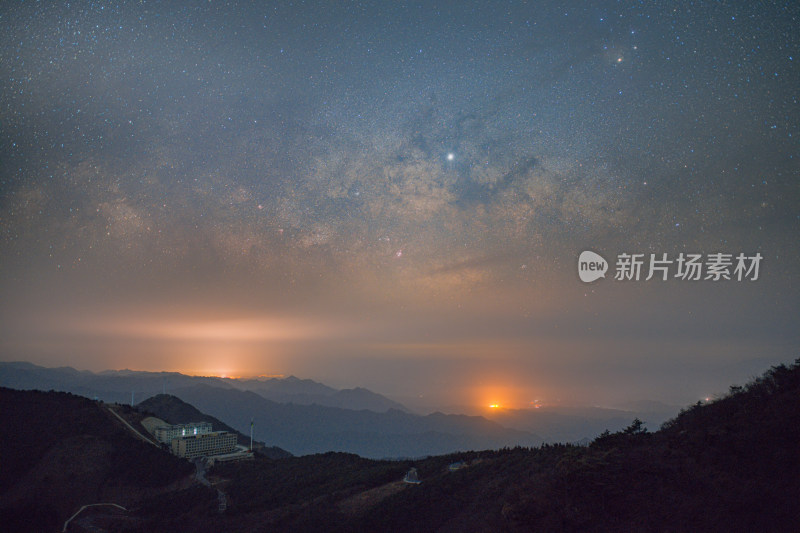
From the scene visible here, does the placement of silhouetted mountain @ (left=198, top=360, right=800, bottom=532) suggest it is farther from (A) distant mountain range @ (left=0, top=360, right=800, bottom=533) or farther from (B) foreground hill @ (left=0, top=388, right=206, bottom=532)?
(B) foreground hill @ (left=0, top=388, right=206, bottom=532)

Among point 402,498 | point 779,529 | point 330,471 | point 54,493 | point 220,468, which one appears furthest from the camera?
point 220,468

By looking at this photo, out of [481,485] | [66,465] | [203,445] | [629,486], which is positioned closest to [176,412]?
[203,445]

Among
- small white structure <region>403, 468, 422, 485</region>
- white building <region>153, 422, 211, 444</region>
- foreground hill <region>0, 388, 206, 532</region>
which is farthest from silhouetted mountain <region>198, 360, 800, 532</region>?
white building <region>153, 422, 211, 444</region>

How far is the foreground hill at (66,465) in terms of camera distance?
1879 inches

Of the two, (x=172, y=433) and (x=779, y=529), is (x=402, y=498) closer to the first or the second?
(x=779, y=529)

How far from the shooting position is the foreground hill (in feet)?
157

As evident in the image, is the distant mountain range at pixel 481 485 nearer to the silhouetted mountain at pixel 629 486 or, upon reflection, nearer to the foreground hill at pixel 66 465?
the silhouetted mountain at pixel 629 486

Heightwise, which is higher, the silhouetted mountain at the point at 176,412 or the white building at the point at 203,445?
the white building at the point at 203,445

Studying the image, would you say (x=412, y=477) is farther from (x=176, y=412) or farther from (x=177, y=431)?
(x=176, y=412)

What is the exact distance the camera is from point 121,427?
6812cm

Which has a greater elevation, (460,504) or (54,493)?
(460,504)

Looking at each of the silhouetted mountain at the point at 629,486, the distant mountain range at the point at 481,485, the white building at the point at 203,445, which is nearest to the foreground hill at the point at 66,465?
the distant mountain range at the point at 481,485

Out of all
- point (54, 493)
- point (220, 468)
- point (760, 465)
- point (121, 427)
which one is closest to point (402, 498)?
point (760, 465)

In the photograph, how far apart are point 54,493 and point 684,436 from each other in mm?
65713
